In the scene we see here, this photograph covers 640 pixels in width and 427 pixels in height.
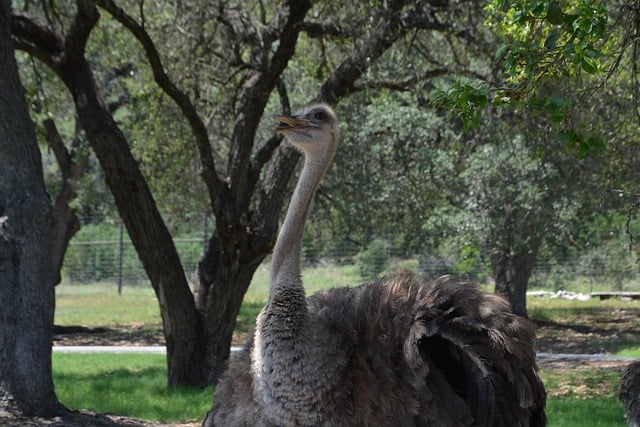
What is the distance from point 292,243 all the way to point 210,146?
19.2ft

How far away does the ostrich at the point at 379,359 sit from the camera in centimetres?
529

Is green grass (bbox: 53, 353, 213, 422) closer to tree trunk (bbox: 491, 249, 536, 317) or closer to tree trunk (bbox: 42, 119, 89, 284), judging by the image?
tree trunk (bbox: 42, 119, 89, 284)

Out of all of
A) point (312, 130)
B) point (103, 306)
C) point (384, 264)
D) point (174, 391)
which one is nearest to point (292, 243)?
point (312, 130)

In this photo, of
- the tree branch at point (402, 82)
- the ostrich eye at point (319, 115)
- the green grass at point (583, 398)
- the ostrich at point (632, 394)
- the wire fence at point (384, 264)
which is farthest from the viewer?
the wire fence at point (384, 264)

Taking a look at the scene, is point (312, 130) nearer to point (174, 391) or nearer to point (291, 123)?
point (291, 123)

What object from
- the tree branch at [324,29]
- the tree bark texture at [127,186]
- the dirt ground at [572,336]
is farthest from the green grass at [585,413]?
the tree branch at [324,29]

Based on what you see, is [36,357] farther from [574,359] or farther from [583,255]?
[583,255]

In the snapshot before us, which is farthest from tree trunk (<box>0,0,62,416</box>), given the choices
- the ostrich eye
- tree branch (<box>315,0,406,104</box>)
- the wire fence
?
the wire fence

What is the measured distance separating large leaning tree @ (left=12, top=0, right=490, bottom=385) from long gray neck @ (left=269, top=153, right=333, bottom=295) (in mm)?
4770

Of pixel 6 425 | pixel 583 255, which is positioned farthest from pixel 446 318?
Result: pixel 583 255

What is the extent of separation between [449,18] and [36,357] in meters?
6.28

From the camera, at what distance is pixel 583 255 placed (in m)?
26.4

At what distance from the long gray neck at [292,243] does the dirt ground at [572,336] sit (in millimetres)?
8987

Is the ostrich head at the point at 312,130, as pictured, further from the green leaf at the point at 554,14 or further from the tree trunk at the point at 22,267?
the tree trunk at the point at 22,267
